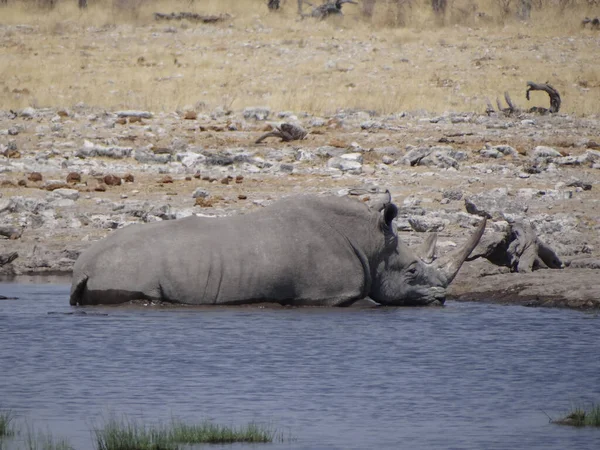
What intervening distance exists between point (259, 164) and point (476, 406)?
41.4 ft

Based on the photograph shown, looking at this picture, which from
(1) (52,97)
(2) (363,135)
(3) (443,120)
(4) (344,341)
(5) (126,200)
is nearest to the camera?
(4) (344,341)

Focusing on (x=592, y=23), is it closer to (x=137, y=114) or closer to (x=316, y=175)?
(x=137, y=114)

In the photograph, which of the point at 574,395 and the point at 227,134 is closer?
the point at 574,395

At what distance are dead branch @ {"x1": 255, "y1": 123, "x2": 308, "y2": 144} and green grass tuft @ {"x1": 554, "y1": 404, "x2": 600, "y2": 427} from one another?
1501cm

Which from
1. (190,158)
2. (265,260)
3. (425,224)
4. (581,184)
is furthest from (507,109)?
(265,260)

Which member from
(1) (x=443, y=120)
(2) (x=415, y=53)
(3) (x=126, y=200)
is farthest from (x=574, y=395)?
(2) (x=415, y=53)

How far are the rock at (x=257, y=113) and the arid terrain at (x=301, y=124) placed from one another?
0.52 ft

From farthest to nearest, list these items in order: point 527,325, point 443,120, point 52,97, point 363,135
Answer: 1. point 52,97
2. point 443,120
3. point 363,135
4. point 527,325

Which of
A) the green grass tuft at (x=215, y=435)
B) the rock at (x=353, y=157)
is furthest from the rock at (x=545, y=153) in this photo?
the green grass tuft at (x=215, y=435)

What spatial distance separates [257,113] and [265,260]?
13.8m

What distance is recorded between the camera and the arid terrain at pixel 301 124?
15.6 meters

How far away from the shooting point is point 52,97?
88.0 feet

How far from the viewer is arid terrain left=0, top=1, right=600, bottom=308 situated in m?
15.6

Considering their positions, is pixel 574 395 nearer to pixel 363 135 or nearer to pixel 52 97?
pixel 363 135
